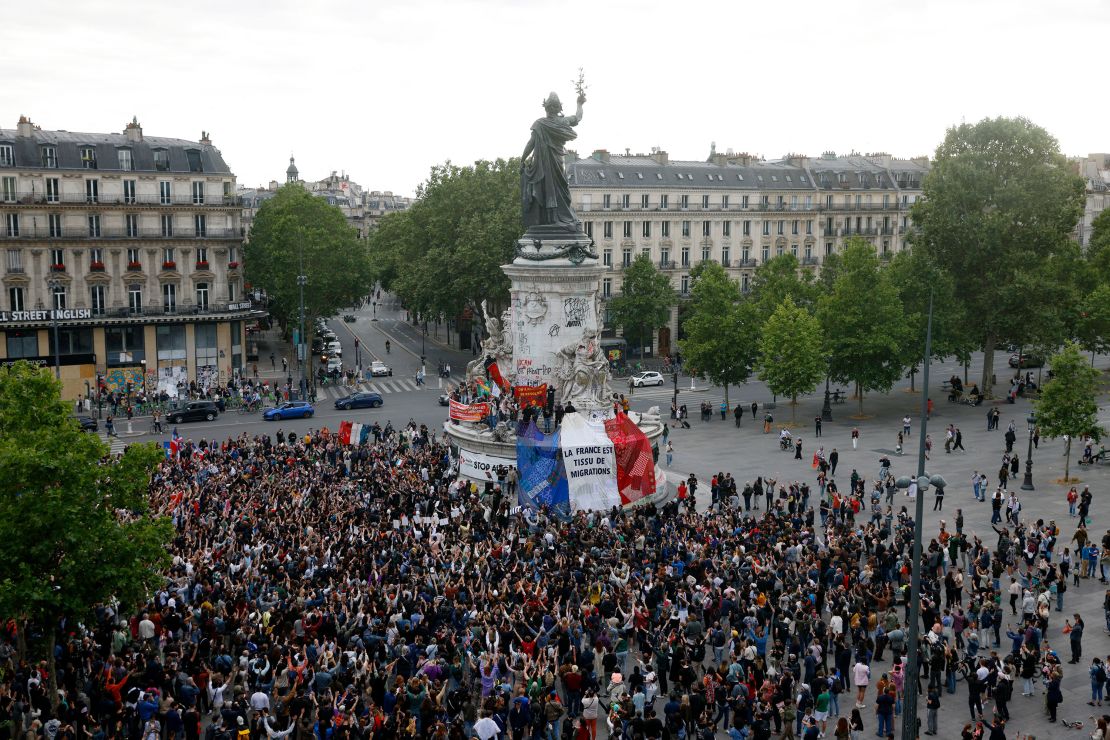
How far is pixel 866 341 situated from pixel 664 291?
78.4 feet

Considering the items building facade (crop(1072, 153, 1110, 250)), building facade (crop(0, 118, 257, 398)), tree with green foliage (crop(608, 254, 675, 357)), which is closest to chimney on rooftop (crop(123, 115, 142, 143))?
building facade (crop(0, 118, 257, 398))

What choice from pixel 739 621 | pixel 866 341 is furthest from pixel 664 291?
pixel 739 621

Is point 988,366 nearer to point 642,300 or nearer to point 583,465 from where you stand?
point 642,300

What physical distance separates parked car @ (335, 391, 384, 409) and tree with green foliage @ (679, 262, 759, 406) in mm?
18005

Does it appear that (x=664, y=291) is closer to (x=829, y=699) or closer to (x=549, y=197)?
(x=549, y=197)

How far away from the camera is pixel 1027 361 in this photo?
71000 millimetres

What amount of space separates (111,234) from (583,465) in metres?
42.9

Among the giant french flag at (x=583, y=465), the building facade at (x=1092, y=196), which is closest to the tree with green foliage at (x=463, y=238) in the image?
the giant french flag at (x=583, y=465)

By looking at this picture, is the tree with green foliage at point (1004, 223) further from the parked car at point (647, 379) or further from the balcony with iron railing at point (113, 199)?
the balcony with iron railing at point (113, 199)

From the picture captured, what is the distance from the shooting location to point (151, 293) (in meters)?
67.6

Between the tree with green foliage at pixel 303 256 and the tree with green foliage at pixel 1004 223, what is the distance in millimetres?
39184

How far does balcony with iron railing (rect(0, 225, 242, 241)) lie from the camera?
209 feet

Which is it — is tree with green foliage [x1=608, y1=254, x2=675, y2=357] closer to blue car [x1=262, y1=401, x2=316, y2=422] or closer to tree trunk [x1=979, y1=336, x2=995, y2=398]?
tree trunk [x1=979, y1=336, x2=995, y2=398]

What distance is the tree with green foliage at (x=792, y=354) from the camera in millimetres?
55594
